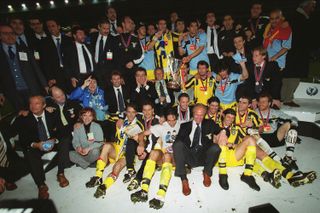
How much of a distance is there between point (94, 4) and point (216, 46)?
10.9 metres

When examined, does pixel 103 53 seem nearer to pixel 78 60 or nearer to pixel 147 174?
pixel 78 60

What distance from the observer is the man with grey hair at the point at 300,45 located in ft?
16.3

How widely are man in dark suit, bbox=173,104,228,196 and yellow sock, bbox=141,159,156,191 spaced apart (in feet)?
1.20

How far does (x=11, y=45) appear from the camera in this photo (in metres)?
4.15

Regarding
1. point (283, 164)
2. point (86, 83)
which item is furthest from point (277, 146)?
point (86, 83)

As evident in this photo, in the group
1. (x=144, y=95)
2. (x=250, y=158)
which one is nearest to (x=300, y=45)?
(x=250, y=158)

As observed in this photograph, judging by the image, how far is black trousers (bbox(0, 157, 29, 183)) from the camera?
3.76 m

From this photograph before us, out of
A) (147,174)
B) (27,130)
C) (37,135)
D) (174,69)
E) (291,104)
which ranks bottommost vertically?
(147,174)

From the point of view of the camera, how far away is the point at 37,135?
12.5 ft

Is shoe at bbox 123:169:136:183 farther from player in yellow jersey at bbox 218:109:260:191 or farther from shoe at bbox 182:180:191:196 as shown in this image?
player in yellow jersey at bbox 218:109:260:191

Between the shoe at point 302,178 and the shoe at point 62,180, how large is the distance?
3301 mm

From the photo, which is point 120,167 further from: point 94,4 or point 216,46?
point 94,4

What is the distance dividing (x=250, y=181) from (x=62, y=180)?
2.80 meters

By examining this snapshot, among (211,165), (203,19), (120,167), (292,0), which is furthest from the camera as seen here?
(292,0)
